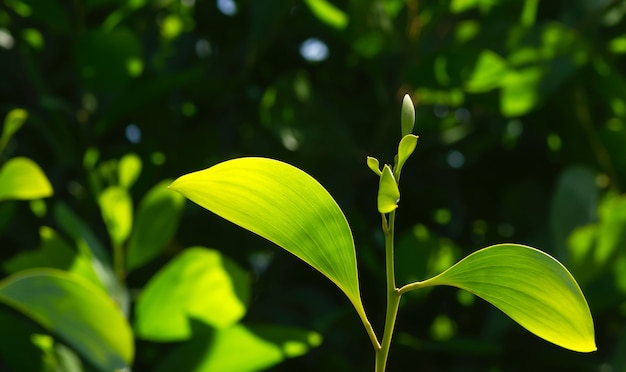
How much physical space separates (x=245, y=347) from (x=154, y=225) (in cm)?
12

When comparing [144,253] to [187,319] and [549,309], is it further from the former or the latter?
[549,309]

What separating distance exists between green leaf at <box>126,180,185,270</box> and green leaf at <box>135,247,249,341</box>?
0.15 ft

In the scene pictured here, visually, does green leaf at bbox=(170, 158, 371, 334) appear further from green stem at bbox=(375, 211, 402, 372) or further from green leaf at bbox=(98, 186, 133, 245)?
green leaf at bbox=(98, 186, 133, 245)

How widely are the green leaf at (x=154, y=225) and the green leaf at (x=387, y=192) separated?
0.35m

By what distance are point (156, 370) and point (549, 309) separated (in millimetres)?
364

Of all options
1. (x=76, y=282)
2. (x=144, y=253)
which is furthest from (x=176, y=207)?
(x=76, y=282)

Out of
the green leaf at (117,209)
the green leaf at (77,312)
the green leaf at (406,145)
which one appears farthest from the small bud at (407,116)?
the green leaf at (117,209)

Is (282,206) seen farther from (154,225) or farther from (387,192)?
(154,225)

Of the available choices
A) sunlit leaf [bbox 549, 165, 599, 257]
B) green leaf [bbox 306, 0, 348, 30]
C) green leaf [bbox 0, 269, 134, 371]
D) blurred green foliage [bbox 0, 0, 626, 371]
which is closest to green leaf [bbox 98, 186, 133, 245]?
blurred green foliage [bbox 0, 0, 626, 371]

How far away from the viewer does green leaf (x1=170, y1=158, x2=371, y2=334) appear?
0.76 feet

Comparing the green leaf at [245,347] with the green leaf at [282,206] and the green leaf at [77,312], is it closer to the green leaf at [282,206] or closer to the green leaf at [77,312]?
the green leaf at [77,312]

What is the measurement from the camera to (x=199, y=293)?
0.50 metres

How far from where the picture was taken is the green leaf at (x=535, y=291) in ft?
0.74

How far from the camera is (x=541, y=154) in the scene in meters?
0.77
